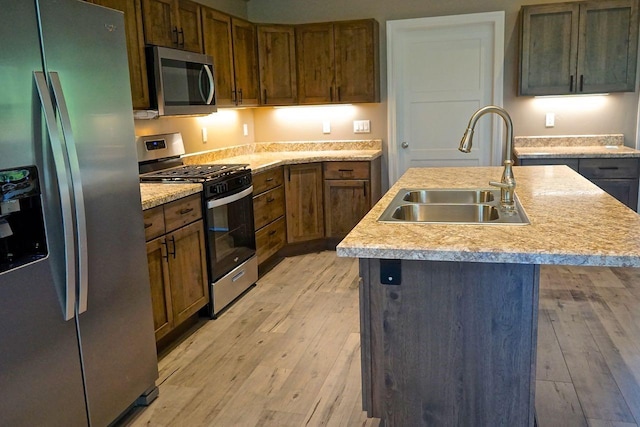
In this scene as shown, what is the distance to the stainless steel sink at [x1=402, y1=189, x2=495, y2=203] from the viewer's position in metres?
2.64

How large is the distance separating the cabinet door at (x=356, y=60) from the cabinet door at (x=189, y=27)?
4.81 ft

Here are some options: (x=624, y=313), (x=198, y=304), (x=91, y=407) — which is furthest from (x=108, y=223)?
(x=624, y=313)

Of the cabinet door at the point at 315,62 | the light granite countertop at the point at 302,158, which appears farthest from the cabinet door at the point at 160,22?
the cabinet door at the point at 315,62

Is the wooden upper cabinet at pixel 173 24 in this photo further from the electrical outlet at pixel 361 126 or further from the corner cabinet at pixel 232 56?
the electrical outlet at pixel 361 126

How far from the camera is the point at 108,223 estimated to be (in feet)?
7.05

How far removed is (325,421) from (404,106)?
3527 mm

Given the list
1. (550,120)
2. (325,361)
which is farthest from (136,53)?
(550,120)

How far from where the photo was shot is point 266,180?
4.29m

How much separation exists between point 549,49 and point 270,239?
9.07 feet

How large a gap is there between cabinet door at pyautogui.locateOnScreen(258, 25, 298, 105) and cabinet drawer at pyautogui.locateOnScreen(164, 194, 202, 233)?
2.11 meters

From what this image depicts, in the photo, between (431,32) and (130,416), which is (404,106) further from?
(130,416)

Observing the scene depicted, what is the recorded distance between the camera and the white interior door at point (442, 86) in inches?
190

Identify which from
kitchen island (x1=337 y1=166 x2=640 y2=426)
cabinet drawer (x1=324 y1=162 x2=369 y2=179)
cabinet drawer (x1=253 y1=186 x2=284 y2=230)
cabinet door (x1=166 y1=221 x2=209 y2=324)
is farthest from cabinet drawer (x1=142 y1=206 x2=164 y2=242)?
cabinet drawer (x1=324 y1=162 x2=369 y2=179)

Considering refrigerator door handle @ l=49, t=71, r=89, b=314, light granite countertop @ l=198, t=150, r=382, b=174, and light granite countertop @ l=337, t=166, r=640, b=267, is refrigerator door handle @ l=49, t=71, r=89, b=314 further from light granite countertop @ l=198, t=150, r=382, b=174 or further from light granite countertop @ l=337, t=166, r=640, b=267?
light granite countertop @ l=198, t=150, r=382, b=174
